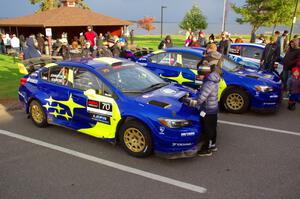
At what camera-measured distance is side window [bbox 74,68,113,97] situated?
4.96 meters

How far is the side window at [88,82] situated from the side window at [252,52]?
6770mm

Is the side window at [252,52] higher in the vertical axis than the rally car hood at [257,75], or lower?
higher

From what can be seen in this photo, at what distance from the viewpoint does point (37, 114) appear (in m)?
6.02

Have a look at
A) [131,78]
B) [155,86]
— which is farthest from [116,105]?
[155,86]

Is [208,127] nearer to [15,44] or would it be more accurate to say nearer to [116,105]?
[116,105]

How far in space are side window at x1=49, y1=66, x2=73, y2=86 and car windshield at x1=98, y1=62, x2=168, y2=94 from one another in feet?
2.32

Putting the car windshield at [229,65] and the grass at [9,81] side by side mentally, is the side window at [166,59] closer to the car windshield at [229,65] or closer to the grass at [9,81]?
the car windshield at [229,65]

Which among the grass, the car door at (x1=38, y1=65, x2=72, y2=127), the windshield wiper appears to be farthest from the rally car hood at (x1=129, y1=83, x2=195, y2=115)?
the grass

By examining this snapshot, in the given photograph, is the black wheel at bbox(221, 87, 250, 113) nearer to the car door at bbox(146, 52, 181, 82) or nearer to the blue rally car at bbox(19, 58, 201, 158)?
the car door at bbox(146, 52, 181, 82)

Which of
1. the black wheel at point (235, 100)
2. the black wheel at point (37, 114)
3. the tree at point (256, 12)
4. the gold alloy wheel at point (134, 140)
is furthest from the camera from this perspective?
the tree at point (256, 12)

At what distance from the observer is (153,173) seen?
431 centimetres

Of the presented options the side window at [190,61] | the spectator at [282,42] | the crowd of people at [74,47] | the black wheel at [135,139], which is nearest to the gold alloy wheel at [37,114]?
the black wheel at [135,139]

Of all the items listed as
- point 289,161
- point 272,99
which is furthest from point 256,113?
point 289,161

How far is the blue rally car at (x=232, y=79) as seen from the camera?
6645 millimetres
